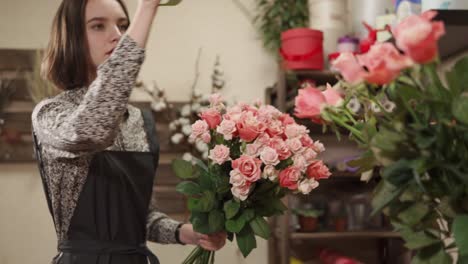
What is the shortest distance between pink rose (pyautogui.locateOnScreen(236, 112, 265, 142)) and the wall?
1980 millimetres

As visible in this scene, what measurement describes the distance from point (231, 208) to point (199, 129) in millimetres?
175

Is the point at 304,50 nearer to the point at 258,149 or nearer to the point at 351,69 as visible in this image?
the point at 258,149

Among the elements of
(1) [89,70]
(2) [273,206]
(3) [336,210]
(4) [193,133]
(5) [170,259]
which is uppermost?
(1) [89,70]

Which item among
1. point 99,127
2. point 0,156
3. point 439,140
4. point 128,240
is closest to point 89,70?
point 99,127

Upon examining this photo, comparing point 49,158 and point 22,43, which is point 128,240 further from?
point 22,43

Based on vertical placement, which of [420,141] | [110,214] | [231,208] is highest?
[420,141]

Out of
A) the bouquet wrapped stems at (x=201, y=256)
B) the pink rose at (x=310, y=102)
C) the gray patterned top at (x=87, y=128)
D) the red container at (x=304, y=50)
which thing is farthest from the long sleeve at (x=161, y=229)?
the red container at (x=304, y=50)

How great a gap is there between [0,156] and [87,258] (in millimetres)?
1742

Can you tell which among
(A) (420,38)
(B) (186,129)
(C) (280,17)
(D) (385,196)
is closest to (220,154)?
(D) (385,196)

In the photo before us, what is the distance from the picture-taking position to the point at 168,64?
2.96 m

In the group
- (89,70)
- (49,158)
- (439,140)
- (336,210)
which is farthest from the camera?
(336,210)

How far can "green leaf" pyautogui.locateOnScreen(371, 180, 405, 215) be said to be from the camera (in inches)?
22.3

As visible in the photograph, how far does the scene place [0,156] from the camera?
9.11 ft

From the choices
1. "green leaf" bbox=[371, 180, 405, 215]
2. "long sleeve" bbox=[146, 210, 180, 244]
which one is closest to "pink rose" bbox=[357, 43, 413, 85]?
"green leaf" bbox=[371, 180, 405, 215]
